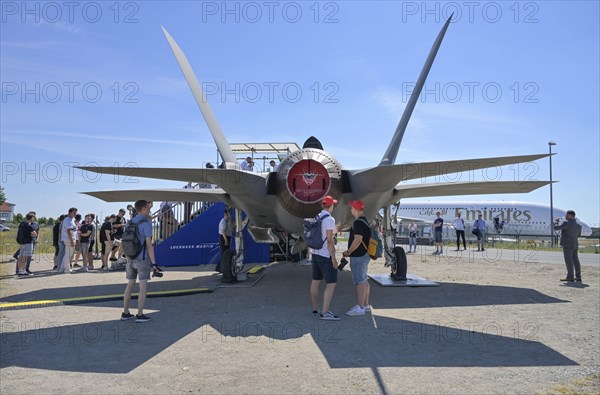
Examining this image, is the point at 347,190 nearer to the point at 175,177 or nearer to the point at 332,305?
the point at 332,305

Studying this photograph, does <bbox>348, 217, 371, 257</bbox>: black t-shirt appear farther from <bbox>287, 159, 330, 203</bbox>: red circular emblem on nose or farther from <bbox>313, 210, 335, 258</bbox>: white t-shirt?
<bbox>287, 159, 330, 203</bbox>: red circular emblem on nose

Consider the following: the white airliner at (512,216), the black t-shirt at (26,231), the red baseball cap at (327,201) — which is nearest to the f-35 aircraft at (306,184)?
the red baseball cap at (327,201)

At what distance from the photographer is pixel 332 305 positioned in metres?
7.69

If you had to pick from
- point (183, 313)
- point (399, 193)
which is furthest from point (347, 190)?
point (183, 313)

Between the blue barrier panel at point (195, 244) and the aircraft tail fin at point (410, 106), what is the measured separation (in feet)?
26.9

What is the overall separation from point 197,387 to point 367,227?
13.0ft

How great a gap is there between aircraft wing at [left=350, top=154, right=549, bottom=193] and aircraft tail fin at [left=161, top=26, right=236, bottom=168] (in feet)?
9.98

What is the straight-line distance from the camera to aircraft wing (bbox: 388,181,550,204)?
8258 millimetres

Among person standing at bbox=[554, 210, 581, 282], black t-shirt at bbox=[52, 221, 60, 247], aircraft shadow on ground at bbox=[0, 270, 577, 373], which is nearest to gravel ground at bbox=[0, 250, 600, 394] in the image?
aircraft shadow on ground at bbox=[0, 270, 577, 373]

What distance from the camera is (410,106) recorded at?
357 inches

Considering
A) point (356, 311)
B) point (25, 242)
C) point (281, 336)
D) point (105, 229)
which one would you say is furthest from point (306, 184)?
point (25, 242)

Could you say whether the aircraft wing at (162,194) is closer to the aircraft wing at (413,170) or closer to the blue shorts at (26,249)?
the aircraft wing at (413,170)

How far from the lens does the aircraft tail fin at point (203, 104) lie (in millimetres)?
8969

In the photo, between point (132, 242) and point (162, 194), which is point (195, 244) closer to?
point (162, 194)
